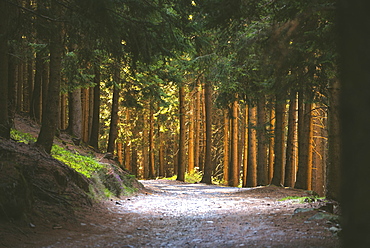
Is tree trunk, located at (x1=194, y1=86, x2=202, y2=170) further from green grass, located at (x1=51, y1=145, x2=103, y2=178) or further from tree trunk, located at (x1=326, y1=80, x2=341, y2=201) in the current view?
tree trunk, located at (x1=326, y1=80, x2=341, y2=201)

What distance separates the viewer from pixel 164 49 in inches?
340

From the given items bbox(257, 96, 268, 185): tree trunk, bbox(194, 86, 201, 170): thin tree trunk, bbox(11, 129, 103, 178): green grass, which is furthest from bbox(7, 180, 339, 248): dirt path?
A: bbox(194, 86, 201, 170): thin tree trunk

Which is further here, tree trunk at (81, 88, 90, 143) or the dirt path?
tree trunk at (81, 88, 90, 143)

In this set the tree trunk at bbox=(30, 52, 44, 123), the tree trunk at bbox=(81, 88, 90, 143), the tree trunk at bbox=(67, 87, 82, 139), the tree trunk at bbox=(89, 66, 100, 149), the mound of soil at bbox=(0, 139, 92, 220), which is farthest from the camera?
the tree trunk at bbox=(81, 88, 90, 143)

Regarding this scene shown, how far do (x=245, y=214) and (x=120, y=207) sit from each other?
366 cm

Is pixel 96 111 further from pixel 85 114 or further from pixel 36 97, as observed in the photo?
pixel 85 114

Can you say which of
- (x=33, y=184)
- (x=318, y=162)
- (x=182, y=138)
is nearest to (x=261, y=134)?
(x=318, y=162)

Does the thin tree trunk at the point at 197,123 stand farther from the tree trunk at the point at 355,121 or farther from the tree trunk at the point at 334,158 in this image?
the tree trunk at the point at 355,121

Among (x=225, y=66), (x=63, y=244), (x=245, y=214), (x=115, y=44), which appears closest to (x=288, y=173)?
(x=225, y=66)

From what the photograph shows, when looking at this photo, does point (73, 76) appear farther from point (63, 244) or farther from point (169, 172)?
point (169, 172)

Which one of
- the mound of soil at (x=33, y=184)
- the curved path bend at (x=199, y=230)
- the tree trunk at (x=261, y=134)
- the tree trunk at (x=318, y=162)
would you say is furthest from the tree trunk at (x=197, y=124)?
the curved path bend at (x=199, y=230)

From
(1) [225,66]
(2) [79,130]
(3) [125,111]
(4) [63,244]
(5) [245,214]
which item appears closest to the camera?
(4) [63,244]

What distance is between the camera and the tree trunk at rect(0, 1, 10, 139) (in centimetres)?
862

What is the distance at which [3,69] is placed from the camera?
30.0 ft
